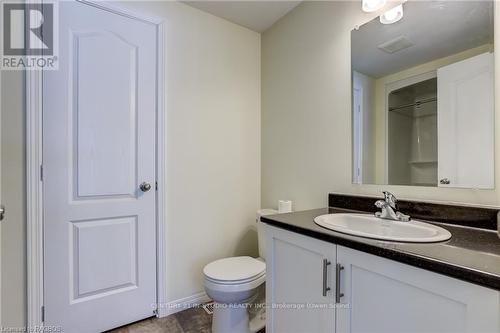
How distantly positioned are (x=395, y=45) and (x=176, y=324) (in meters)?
2.12

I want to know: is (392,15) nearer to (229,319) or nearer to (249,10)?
(249,10)

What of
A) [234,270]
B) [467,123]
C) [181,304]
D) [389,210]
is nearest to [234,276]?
[234,270]

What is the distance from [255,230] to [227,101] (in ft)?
3.67

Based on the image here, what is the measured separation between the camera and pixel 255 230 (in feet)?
7.41

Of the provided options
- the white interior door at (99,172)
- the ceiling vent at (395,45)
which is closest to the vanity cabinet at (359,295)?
the white interior door at (99,172)

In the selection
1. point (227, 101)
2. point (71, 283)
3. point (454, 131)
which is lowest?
point (71, 283)

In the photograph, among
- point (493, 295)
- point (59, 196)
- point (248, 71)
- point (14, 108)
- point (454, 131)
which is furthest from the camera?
point (248, 71)

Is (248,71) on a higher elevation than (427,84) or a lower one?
higher

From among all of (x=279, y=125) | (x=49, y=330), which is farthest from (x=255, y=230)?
(x=49, y=330)

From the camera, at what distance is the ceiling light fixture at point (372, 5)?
1.39m

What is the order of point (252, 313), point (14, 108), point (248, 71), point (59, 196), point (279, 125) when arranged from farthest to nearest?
point (248, 71) → point (279, 125) → point (252, 313) → point (59, 196) → point (14, 108)

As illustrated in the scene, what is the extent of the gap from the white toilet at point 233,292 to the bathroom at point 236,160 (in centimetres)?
8

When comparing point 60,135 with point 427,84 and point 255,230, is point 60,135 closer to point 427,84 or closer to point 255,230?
point 255,230

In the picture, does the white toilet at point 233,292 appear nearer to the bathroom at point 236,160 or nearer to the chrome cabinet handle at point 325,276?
the bathroom at point 236,160
